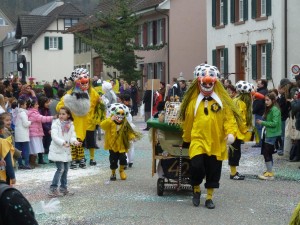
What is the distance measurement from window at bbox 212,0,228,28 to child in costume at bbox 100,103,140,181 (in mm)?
23809

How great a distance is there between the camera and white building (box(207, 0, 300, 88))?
29.6m

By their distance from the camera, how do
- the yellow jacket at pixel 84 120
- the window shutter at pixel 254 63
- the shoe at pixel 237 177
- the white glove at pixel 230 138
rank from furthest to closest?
the window shutter at pixel 254 63 → the yellow jacket at pixel 84 120 → the shoe at pixel 237 177 → the white glove at pixel 230 138

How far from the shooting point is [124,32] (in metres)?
41.1

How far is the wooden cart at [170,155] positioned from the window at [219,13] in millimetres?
25230

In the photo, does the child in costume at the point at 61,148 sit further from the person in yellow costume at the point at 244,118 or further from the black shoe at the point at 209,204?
the person in yellow costume at the point at 244,118

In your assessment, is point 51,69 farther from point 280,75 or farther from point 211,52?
point 280,75

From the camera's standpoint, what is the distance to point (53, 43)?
73250mm

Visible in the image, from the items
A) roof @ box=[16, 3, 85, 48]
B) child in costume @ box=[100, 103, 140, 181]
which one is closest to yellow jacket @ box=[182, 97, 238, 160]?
child in costume @ box=[100, 103, 140, 181]

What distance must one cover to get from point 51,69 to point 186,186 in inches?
2534

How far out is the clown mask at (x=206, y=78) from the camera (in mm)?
9836

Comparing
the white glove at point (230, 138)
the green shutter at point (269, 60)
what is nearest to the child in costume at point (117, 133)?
the white glove at point (230, 138)

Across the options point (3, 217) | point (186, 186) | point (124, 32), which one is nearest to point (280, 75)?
point (124, 32)

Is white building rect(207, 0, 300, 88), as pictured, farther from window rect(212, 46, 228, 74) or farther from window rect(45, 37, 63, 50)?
window rect(45, 37, 63, 50)

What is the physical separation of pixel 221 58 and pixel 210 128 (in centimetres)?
2664
